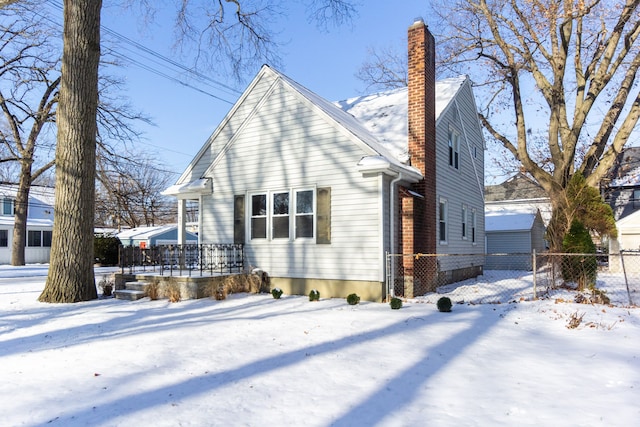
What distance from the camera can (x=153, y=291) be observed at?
417 inches

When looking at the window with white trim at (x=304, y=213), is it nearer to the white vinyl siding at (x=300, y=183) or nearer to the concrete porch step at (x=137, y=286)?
the white vinyl siding at (x=300, y=183)

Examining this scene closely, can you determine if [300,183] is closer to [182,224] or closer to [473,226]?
[182,224]

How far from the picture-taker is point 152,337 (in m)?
6.52

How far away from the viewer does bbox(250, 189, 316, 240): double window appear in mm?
11367

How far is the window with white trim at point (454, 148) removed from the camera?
14.2 metres

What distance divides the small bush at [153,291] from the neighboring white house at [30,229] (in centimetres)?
2491

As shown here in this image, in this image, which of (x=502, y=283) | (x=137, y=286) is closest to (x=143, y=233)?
(x=137, y=286)

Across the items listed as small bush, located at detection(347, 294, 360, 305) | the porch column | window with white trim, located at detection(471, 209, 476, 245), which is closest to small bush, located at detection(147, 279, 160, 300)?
the porch column

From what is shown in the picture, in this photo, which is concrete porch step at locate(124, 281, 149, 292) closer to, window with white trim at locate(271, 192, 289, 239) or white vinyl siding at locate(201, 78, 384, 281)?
white vinyl siding at locate(201, 78, 384, 281)

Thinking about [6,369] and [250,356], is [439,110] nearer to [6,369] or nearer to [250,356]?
[250,356]

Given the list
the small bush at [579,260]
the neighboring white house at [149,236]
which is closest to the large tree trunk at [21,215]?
the neighboring white house at [149,236]

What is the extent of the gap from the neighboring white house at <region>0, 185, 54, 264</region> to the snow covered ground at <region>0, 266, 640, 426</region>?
84.9 ft

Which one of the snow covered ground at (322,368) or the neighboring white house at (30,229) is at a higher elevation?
the neighboring white house at (30,229)

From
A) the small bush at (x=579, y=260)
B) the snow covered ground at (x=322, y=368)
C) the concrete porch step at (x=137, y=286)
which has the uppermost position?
the small bush at (x=579, y=260)
